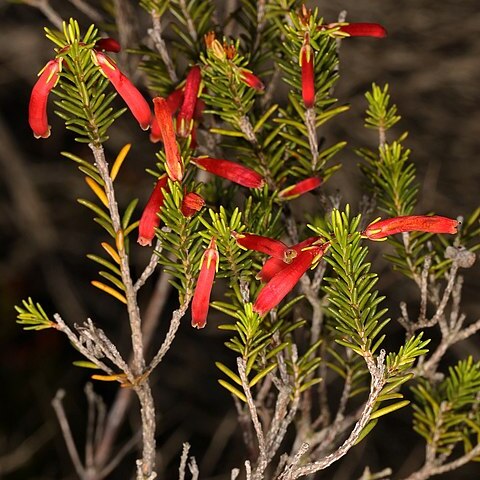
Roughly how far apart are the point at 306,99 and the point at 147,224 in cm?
25

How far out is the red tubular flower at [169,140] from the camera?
31.4 inches

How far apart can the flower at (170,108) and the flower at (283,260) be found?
0.75 ft

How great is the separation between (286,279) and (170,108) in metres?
0.31

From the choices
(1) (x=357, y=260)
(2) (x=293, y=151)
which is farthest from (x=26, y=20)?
(1) (x=357, y=260)

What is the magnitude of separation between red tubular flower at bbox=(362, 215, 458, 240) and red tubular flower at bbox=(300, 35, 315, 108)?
20 centimetres

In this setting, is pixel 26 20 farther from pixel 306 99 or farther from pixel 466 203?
pixel 306 99

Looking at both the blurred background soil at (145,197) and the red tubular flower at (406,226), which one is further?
the blurred background soil at (145,197)

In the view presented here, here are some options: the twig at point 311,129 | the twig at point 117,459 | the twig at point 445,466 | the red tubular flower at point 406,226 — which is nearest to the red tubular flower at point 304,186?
the twig at point 311,129

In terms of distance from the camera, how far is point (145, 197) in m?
3.55

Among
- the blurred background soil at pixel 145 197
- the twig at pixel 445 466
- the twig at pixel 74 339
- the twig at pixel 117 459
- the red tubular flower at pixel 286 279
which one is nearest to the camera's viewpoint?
the red tubular flower at pixel 286 279

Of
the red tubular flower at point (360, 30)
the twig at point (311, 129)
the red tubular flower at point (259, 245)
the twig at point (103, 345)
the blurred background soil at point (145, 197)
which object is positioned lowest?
the blurred background soil at point (145, 197)

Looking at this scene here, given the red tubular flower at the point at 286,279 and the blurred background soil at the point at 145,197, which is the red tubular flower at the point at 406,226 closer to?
the red tubular flower at the point at 286,279

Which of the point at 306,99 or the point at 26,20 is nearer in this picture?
the point at 306,99

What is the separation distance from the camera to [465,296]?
321 centimetres
